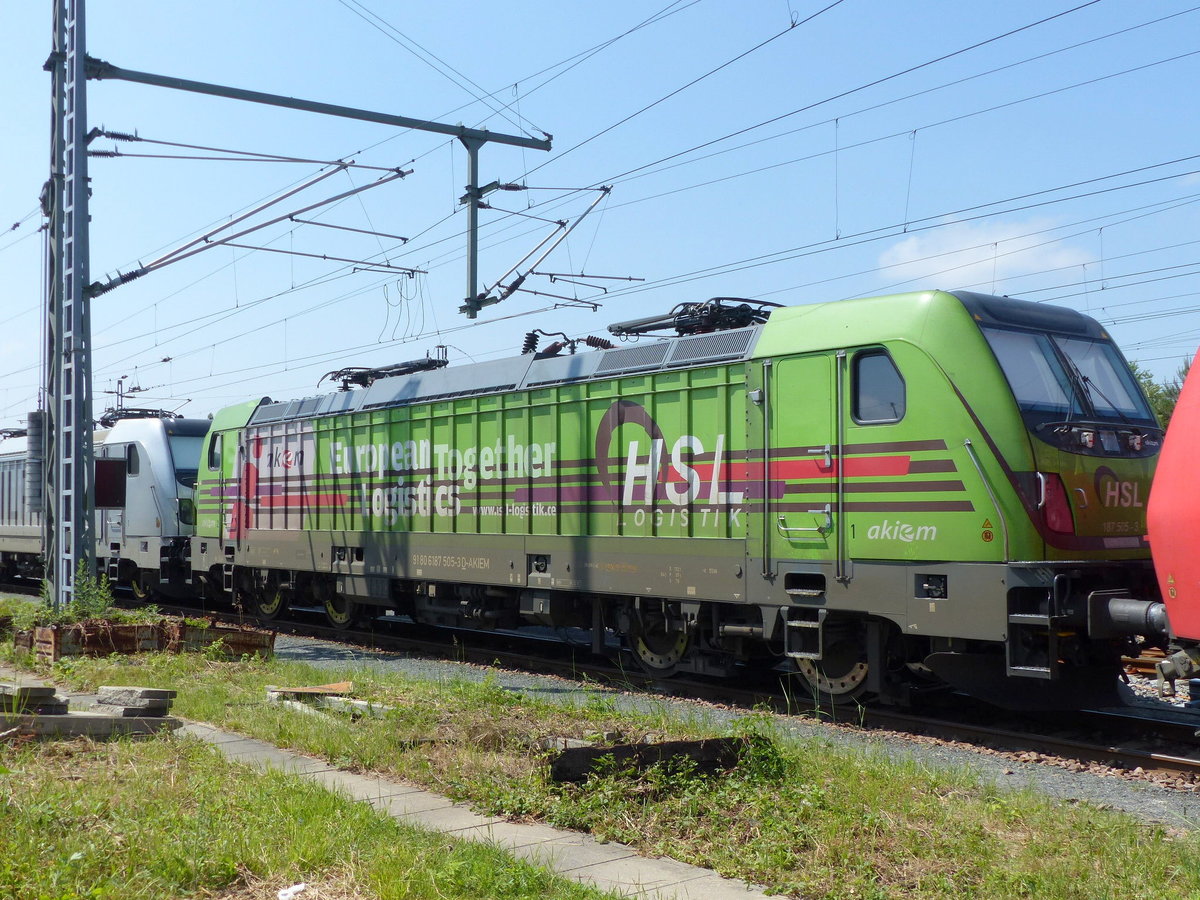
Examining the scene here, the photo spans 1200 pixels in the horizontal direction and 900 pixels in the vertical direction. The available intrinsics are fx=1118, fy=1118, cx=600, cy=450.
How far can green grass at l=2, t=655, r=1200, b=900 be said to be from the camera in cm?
510

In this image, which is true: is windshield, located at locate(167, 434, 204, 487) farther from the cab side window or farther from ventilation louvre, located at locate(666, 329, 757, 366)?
ventilation louvre, located at locate(666, 329, 757, 366)

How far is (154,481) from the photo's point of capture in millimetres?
21391

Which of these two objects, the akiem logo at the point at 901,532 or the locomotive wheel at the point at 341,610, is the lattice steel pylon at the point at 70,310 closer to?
the locomotive wheel at the point at 341,610

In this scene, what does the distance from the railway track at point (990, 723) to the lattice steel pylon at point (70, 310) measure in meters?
5.33

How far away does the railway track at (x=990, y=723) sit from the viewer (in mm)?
8172

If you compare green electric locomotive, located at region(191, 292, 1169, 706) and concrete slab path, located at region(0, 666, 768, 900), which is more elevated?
green electric locomotive, located at region(191, 292, 1169, 706)

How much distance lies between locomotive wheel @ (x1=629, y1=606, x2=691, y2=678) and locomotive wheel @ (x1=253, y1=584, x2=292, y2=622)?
805 cm

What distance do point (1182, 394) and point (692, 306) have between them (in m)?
5.98

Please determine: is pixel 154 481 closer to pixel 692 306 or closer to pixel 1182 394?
pixel 692 306

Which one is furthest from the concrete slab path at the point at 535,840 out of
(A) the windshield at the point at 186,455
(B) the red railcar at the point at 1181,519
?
(A) the windshield at the point at 186,455

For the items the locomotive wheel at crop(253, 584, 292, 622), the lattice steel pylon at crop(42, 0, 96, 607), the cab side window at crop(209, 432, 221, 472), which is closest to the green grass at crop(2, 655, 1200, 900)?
the lattice steel pylon at crop(42, 0, 96, 607)

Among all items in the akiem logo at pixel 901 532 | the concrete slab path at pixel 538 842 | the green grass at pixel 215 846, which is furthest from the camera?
the akiem logo at pixel 901 532

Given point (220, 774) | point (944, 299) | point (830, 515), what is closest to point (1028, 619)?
point (830, 515)

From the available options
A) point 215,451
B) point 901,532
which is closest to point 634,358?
point 901,532
